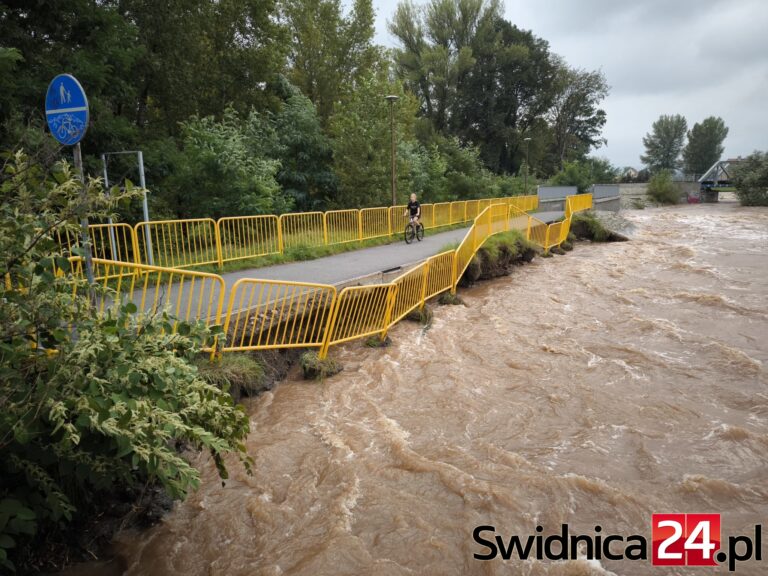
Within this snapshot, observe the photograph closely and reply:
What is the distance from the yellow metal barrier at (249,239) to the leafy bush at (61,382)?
25.3ft

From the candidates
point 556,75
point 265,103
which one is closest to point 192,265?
point 265,103

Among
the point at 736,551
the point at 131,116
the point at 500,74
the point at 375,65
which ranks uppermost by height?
the point at 500,74

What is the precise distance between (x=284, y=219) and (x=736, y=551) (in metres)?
10.9

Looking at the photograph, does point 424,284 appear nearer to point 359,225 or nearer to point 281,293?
point 281,293

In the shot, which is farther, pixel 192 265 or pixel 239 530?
pixel 192 265

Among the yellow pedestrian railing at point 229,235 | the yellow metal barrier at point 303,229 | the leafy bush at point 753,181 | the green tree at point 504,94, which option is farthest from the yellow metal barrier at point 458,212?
the leafy bush at point 753,181

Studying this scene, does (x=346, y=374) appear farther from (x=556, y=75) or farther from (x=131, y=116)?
(x=556, y=75)

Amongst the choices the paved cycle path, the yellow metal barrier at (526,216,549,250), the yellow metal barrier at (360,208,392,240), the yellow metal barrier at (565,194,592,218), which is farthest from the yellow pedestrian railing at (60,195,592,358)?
the yellow metal barrier at (565,194,592,218)

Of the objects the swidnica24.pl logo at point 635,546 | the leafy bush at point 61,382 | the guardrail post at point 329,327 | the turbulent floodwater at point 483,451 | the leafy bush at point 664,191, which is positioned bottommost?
the swidnica24.pl logo at point 635,546

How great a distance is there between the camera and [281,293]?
7941 millimetres

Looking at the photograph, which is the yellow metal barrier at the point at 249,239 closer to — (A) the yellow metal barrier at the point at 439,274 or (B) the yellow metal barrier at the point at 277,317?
(B) the yellow metal barrier at the point at 277,317

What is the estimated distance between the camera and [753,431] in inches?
219

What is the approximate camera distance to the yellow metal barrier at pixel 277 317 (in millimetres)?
6386

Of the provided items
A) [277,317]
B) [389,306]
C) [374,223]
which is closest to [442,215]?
[374,223]
